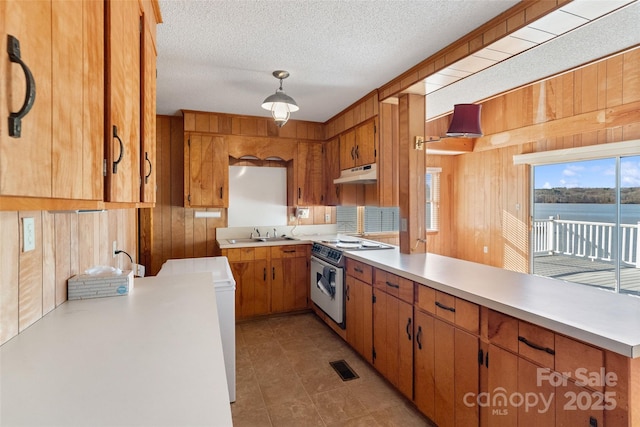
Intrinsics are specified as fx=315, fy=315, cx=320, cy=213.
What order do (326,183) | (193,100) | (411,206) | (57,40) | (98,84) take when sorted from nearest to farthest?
(57,40) → (98,84) → (411,206) → (193,100) → (326,183)

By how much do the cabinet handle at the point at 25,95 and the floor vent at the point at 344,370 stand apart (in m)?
2.62

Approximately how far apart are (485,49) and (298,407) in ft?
8.94

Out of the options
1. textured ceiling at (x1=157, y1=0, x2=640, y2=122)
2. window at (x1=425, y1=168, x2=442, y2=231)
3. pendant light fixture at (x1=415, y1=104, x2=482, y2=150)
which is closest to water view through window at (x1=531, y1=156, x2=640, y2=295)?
window at (x1=425, y1=168, x2=442, y2=231)

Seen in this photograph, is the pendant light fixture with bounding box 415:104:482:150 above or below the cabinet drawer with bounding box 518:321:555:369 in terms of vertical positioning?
above

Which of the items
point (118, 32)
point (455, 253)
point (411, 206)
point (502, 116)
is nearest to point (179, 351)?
point (118, 32)

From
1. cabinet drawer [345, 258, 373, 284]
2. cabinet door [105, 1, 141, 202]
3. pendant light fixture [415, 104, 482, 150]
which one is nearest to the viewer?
cabinet door [105, 1, 141, 202]

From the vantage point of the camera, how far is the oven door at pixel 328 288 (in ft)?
10.3

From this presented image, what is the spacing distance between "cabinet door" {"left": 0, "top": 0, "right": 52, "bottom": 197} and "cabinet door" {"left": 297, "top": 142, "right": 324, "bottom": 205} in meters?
3.77

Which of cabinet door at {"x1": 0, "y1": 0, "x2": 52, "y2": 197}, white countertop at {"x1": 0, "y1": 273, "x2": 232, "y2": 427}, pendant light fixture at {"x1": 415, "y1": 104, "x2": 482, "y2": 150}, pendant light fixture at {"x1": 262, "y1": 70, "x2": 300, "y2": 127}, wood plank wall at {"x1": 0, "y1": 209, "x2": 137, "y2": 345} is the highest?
pendant light fixture at {"x1": 262, "y1": 70, "x2": 300, "y2": 127}

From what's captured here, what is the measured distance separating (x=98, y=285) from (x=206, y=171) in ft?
8.43

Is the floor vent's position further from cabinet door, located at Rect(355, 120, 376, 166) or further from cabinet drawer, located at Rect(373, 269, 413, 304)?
cabinet door, located at Rect(355, 120, 376, 166)

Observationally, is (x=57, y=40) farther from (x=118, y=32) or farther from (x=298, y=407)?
(x=298, y=407)

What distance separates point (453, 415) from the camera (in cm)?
177

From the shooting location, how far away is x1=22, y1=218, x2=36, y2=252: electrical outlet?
43.9 inches
